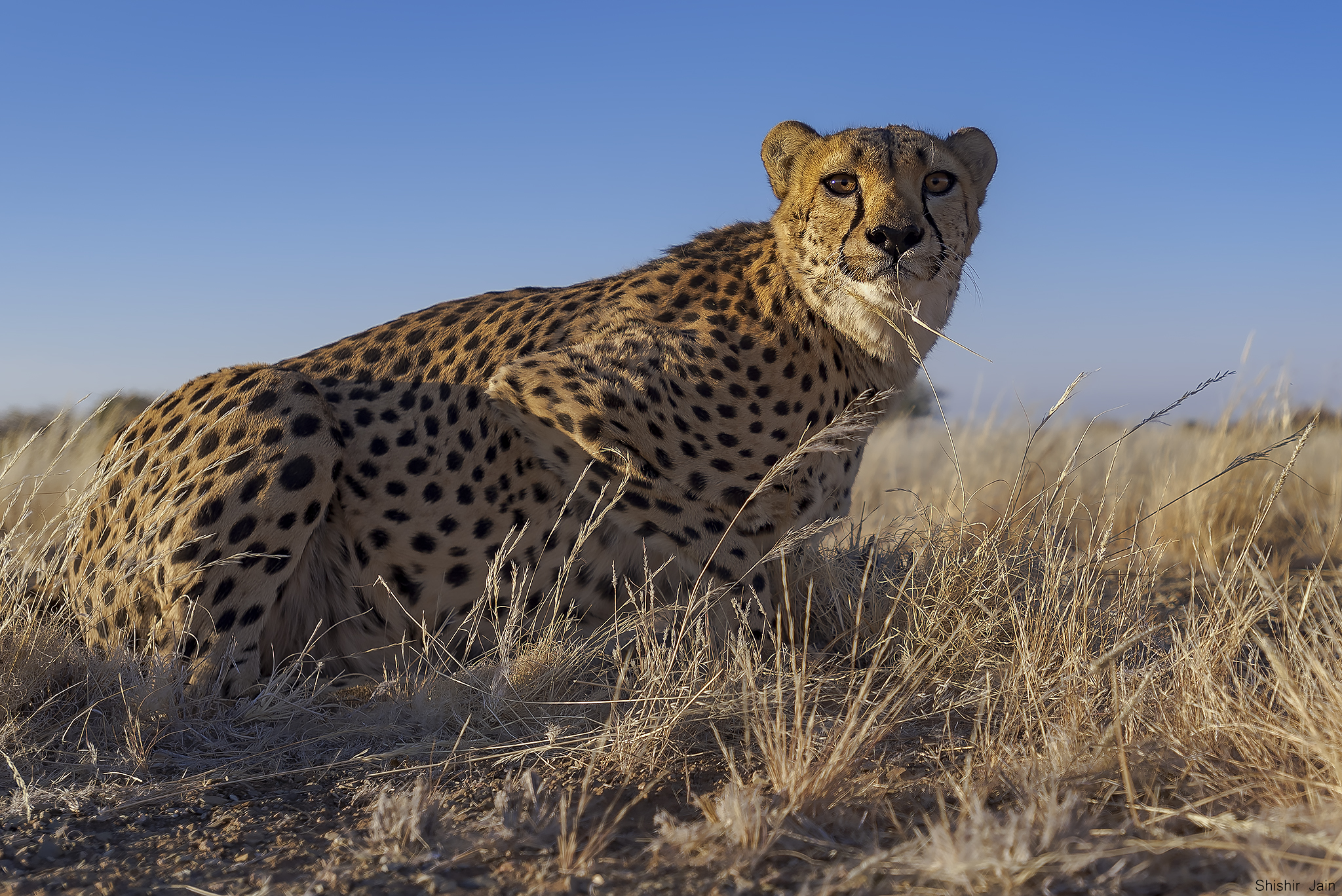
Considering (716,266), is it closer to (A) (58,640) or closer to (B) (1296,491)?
(A) (58,640)

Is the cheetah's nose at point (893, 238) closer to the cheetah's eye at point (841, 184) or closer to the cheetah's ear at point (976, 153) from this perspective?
the cheetah's eye at point (841, 184)

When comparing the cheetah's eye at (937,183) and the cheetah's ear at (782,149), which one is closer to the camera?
the cheetah's eye at (937,183)

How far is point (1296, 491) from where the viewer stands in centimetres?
735

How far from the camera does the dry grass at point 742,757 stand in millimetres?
1973

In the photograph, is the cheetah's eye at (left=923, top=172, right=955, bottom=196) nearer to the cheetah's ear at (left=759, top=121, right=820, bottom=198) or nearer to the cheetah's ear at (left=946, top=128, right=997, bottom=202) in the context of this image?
the cheetah's ear at (left=946, top=128, right=997, bottom=202)

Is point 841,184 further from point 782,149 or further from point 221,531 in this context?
point 221,531

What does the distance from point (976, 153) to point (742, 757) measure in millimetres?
2617

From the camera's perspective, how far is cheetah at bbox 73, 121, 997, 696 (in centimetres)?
334

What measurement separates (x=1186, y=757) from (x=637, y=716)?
1424 millimetres

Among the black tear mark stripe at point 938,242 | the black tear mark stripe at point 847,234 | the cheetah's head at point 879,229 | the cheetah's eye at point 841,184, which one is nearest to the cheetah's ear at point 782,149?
the cheetah's head at point 879,229

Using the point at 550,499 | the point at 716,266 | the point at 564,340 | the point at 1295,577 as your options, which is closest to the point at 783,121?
the point at 716,266

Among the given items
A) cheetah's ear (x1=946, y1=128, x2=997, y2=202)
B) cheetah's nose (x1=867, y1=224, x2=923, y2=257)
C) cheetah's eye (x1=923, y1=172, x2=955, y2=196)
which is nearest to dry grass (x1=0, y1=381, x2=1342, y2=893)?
cheetah's nose (x1=867, y1=224, x2=923, y2=257)

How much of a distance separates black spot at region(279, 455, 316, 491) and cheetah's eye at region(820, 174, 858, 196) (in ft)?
6.92

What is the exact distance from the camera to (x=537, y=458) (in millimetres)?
3545
